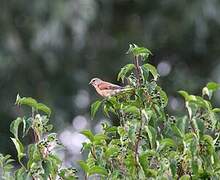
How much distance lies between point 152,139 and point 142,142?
0.17 m

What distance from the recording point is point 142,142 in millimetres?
2730

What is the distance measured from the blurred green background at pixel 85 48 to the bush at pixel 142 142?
7640mm

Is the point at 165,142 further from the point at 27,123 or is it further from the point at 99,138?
the point at 27,123

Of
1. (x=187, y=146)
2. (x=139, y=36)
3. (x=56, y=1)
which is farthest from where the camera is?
(x=139, y=36)

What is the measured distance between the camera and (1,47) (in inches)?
425

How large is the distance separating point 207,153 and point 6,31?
340 inches

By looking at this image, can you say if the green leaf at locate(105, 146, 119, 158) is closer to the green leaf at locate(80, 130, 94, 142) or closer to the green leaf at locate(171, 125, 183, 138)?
the green leaf at locate(80, 130, 94, 142)

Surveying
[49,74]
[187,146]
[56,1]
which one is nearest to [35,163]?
[187,146]

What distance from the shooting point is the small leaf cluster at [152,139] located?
2564 mm

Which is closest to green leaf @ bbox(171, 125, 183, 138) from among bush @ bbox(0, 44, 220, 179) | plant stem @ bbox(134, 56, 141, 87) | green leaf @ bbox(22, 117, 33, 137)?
bush @ bbox(0, 44, 220, 179)

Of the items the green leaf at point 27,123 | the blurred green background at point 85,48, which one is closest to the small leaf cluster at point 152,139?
the green leaf at point 27,123

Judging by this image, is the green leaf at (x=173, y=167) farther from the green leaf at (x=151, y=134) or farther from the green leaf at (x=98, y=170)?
the green leaf at (x=98, y=170)

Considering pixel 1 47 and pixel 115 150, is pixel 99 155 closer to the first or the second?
pixel 115 150

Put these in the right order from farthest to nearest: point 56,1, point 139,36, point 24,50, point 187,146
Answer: point 139,36, point 24,50, point 56,1, point 187,146
